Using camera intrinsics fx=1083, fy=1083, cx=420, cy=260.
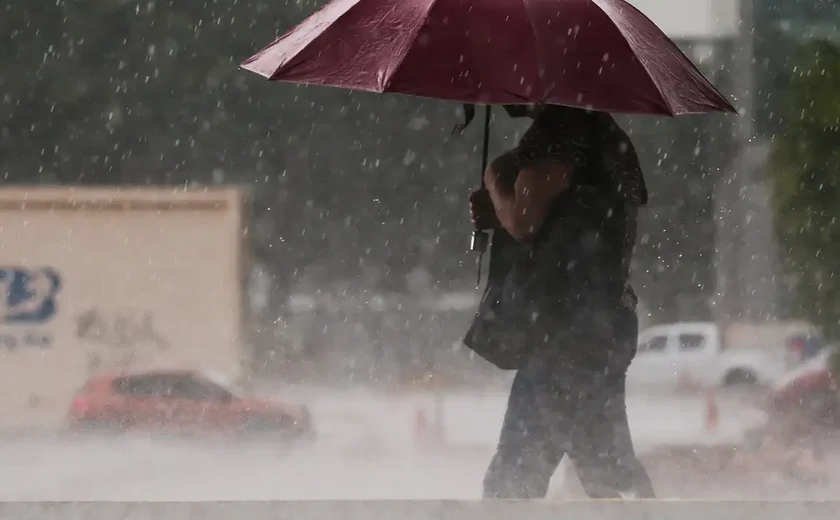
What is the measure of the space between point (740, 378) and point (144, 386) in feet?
11.2

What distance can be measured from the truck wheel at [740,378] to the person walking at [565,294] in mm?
3348

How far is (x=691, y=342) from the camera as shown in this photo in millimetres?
6230

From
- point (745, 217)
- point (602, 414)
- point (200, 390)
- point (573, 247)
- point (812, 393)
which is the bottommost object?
point (602, 414)

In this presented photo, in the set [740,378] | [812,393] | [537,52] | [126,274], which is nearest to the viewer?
[537,52]

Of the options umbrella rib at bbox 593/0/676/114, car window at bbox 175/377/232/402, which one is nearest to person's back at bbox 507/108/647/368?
umbrella rib at bbox 593/0/676/114

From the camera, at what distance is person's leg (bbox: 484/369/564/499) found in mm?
2916

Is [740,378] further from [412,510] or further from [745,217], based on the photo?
[412,510]

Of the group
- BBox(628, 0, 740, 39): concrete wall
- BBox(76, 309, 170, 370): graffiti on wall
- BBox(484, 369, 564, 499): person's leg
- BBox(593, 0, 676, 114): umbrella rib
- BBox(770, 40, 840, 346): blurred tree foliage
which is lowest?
BBox(484, 369, 564, 499): person's leg

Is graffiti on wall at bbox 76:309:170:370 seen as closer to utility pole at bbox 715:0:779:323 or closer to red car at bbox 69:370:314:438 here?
red car at bbox 69:370:314:438

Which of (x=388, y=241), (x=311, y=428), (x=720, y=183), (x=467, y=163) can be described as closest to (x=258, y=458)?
(x=311, y=428)

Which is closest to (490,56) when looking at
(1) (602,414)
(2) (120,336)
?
(1) (602,414)

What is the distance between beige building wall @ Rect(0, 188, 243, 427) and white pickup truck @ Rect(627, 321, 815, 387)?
2.40 metres

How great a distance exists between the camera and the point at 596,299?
9.38 feet

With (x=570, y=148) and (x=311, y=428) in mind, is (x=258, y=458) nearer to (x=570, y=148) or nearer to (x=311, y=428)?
(x=311, y=428)
